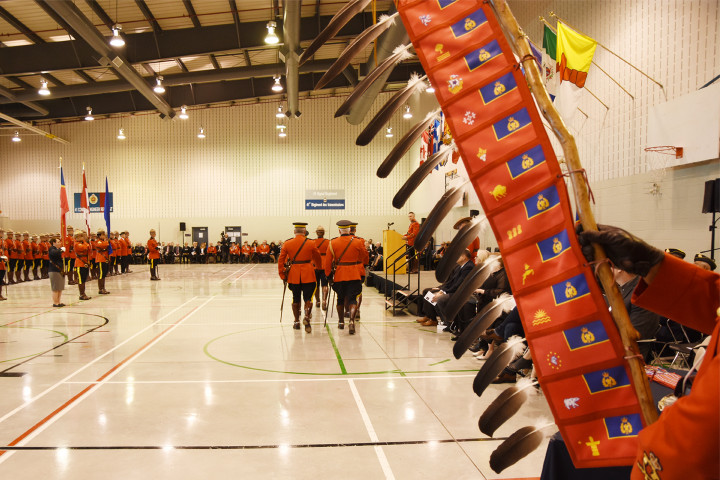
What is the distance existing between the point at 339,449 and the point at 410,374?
7.05 feet

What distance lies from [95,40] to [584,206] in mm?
15412

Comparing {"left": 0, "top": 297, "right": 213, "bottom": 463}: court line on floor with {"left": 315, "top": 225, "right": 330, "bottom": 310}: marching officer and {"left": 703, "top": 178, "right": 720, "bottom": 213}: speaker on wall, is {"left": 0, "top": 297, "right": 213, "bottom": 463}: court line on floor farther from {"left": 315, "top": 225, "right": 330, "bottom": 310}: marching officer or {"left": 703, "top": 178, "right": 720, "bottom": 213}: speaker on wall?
{"left": 703, "top": 178, "right": 720, "bottom": 213}: speaker on wall

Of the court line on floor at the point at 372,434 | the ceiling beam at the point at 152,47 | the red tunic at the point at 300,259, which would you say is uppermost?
the ceiling beam at the point at 152,47

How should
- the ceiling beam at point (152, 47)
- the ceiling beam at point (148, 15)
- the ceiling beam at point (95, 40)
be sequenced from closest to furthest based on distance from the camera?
the ceiling beam at point (95, 40), the ceiling beam at point (148, 15), the ceiling beam at point (152, 47)

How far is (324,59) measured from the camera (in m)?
18.8

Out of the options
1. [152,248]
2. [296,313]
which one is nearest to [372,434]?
[296,313]

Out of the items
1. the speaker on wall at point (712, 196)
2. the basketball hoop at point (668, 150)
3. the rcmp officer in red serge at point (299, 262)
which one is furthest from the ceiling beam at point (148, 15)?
the speaker on wall at point (712, 196)

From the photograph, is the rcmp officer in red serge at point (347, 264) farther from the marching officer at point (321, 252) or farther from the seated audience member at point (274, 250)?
the seated audience member at point (274, 250)

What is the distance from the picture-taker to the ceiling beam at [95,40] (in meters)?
11.2

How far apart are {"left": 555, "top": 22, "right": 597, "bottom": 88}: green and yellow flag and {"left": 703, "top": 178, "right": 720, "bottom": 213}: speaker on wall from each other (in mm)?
3026

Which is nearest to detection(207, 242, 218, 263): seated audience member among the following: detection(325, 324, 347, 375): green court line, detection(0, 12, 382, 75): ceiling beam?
detection(0, 12, 382, 75): ceiling beam

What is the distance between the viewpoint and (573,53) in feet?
26.3

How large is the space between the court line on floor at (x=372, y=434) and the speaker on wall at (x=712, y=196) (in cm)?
548

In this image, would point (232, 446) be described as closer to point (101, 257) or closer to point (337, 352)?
point (337, 352)
